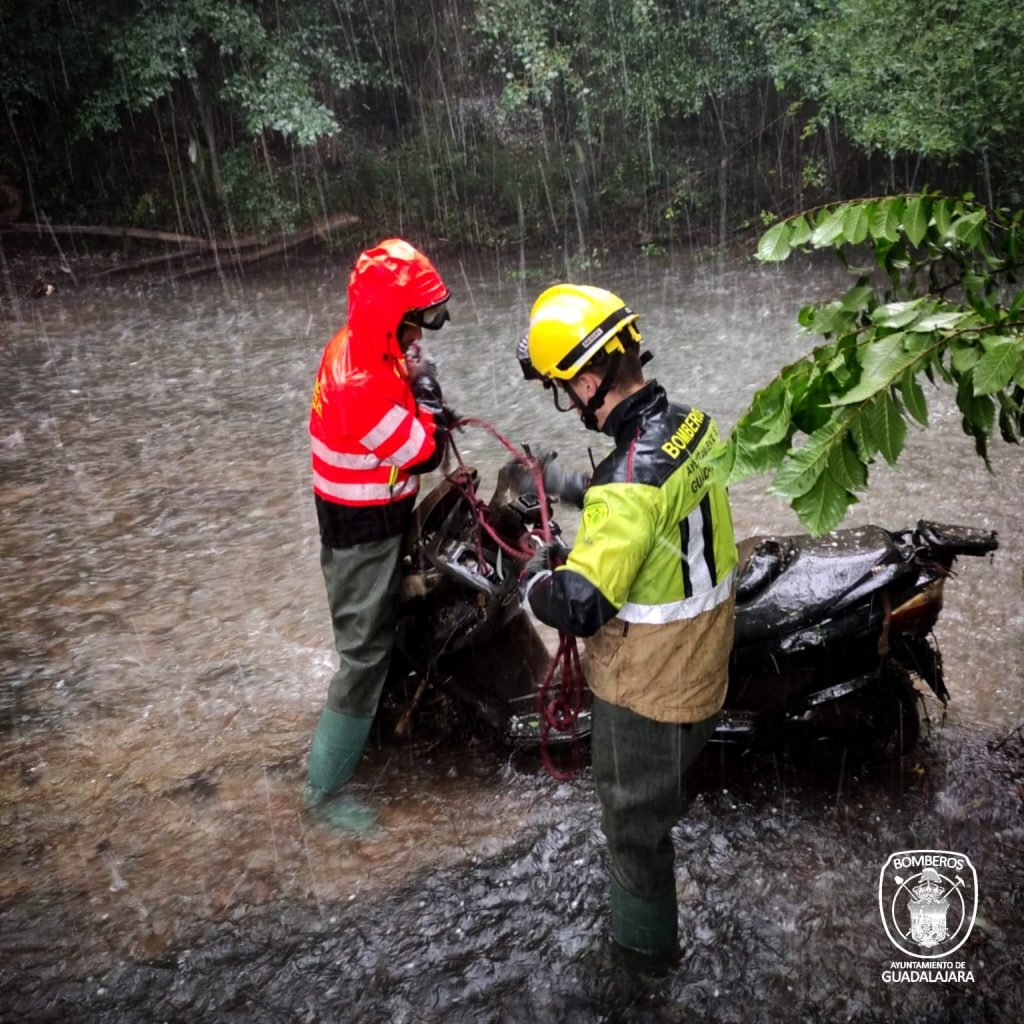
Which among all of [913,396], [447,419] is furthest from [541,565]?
[913,396]

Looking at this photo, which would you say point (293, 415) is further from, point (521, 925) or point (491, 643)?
point (521, 925)

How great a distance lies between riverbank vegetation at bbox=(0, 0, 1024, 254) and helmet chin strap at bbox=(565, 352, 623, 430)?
30.1 feet

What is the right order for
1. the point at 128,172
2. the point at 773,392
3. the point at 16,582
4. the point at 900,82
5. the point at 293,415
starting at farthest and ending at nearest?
the point at 128,172
the point at 900,82
the point at 293,415
the point at 16,582
the point at 773,392

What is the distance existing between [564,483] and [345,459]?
78 centimetres

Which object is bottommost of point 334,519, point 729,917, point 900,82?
point 729,917

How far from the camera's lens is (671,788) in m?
2.53

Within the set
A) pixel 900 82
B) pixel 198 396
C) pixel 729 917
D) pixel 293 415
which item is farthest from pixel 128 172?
pixel 729 917

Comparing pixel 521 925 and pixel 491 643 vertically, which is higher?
pixel 491 643

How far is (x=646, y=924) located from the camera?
8.85ft

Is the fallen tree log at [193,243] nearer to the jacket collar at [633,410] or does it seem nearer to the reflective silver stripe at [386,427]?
the reflective silver stripe at [386,427]

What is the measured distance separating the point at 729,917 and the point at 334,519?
1.88 meters

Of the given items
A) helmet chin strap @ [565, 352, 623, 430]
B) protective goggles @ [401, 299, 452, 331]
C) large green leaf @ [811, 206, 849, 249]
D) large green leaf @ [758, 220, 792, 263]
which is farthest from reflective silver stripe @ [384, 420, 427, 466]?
large green leaf @ [811, 206, 849, 249]

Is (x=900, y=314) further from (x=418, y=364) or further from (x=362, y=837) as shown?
(x=362, y=837)

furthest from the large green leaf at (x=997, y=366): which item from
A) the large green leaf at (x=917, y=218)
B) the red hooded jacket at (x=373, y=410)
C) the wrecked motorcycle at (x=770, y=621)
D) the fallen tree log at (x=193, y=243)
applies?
the fallen tree log at (x=193, y=243)
